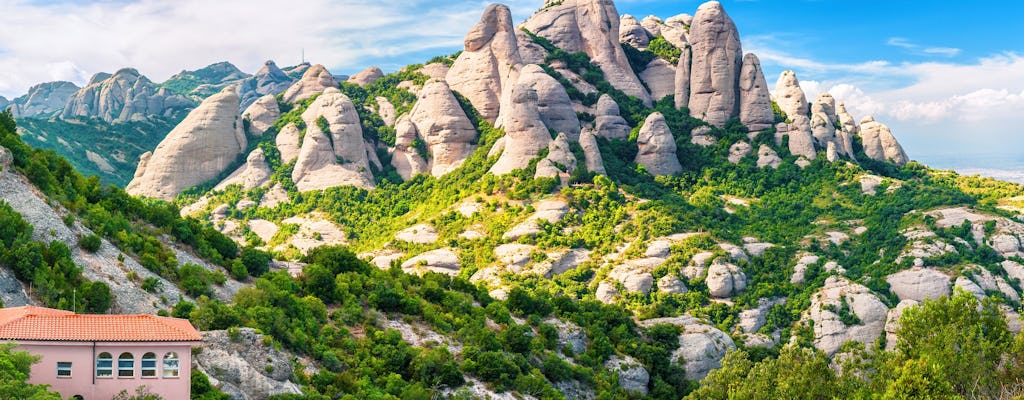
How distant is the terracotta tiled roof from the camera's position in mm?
39156

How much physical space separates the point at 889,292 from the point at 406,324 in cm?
4680

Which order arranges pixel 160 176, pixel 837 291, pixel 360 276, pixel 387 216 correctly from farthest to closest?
pixel 160 176, pixel 387 216, pixel 837 291, pixel 360 276

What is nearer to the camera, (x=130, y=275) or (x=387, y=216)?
(x=130, y=275)

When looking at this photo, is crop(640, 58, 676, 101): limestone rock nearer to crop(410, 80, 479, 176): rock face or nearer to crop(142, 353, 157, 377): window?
crop(410, 80, 479, 176): rock face

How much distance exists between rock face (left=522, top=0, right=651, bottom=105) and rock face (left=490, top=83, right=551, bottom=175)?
22.1 meters

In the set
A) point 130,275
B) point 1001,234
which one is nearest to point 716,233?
point 1001,234

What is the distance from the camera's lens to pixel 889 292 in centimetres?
9881

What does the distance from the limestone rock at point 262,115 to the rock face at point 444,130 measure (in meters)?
23.1

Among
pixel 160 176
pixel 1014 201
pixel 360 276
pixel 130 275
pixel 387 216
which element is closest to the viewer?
pixel 130 275

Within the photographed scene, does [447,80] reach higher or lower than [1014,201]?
higher

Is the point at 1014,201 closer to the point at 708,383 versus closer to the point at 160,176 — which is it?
the point at 708,383

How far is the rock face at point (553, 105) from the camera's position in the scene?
12356cm

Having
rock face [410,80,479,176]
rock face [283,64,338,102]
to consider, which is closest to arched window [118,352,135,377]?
rock face [410,80,479,176]

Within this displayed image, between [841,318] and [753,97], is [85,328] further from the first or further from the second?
[753,97]
